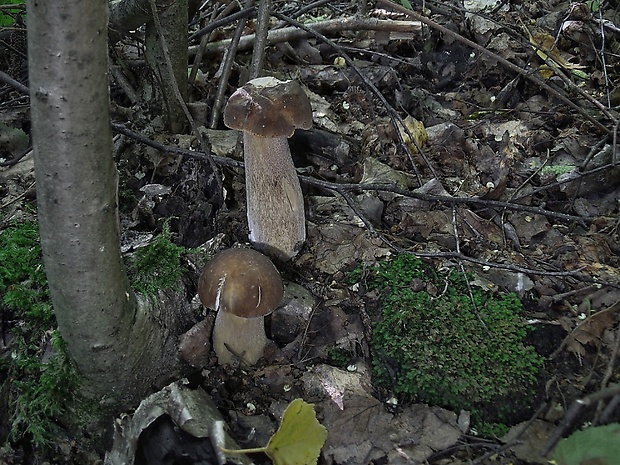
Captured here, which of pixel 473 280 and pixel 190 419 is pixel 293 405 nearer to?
pixel 190 419

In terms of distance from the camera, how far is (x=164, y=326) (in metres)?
2.53

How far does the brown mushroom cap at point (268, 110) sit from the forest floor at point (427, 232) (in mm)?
475

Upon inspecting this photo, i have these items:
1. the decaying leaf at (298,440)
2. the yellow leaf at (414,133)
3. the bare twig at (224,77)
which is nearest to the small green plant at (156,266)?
the decaying leaf at (298,440)

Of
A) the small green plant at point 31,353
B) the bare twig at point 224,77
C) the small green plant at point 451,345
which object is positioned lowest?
the small green plant at point 451,345

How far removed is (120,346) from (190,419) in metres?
0.43

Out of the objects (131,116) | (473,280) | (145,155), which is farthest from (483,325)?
(131,116)

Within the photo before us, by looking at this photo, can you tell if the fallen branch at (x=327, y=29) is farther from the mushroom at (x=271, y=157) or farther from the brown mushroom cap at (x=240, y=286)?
the brown mushroom cap at (x=240, y=286)

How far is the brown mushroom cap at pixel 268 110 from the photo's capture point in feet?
8.91

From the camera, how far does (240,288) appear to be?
2.33 meters

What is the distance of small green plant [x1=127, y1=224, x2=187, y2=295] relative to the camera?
262cm

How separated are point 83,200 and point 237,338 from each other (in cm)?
121

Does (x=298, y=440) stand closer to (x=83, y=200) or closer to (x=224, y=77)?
(x=83, y=200)

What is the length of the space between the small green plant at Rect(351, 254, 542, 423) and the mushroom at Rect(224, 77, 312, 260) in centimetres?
65

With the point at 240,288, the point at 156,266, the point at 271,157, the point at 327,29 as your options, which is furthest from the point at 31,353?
the point at 327,29
